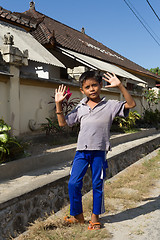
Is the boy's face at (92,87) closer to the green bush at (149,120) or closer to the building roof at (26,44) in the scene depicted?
the building roof at (26,44)

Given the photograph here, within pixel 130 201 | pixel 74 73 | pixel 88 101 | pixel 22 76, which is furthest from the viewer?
pixel 74 73

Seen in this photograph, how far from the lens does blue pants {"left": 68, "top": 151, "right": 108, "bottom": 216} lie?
2740 mm

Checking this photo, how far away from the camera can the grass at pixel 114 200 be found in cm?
258

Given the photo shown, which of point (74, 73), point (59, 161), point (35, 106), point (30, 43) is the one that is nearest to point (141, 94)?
point (74, 73)

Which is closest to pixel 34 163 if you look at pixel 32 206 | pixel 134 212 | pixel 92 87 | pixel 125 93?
pixel 32 206

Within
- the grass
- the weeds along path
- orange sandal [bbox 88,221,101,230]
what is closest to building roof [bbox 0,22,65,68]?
the grass

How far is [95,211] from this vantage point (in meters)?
2.75

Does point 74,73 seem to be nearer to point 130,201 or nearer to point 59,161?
point 59,161

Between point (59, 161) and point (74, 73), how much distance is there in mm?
4713

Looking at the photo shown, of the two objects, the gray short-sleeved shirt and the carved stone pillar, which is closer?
the gray short-sleeved shirt

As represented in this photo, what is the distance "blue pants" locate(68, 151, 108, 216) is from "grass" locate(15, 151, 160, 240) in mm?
212

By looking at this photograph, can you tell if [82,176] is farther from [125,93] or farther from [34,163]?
[34,163]

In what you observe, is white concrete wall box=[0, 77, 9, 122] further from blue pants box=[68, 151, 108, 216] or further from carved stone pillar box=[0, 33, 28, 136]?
blue pants box=[68, 151, 108, 216]

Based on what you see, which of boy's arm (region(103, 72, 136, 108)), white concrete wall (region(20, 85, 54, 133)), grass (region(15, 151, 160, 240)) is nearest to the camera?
grass (region(15, 151, 160, 240))
